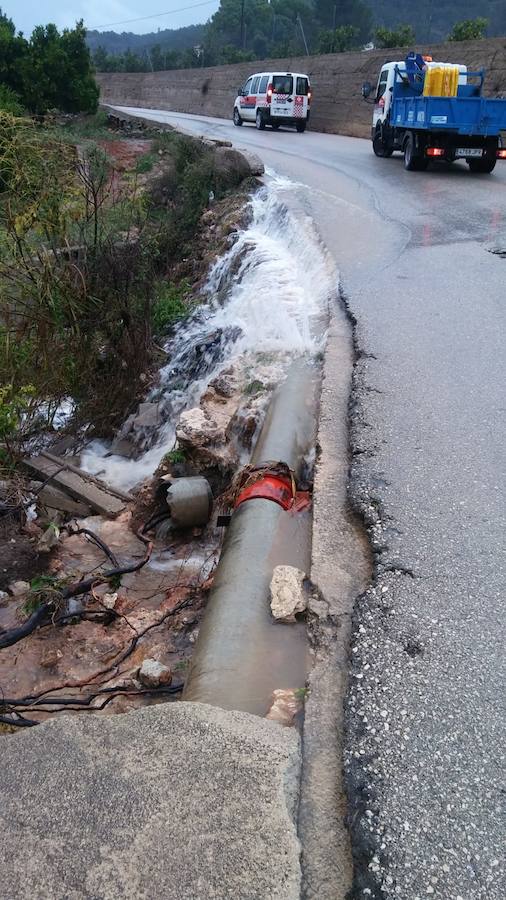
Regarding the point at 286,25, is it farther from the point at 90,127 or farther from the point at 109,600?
the point at 109,600

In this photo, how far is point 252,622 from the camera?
3.20 metres

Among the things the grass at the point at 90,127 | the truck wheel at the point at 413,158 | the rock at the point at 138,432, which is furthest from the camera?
the grass at the point at 90,127

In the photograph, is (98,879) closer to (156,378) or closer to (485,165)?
(156,378)

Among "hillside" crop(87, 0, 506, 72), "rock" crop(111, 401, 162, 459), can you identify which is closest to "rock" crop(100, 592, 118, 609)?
"rock" crop(111, 401, 162, 459)

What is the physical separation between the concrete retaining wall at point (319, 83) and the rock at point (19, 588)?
19.7 meters

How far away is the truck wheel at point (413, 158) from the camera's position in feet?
47.0

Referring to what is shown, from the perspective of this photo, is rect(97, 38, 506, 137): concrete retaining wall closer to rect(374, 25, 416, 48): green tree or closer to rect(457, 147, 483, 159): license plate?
rect(374, 25, 416, 48): green tree

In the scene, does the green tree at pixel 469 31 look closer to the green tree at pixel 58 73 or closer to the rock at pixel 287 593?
the green tree at pixel 58 73

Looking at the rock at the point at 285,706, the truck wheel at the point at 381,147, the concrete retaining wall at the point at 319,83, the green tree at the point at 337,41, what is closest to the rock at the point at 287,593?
the rock at the point at 285,706

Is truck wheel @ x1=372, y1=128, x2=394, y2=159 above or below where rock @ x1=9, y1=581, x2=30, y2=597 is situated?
above

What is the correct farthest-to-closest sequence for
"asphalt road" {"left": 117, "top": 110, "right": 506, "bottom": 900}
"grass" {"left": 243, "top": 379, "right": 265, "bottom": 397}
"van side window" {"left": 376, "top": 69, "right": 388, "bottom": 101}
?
"van side window" {"left": 376, "top": 69, "right": 388, "bottom": 101}, "grass" {"left": 243, "top": 379, "right": 265, "bottom": 397}, "asphalt road" {"left": 117, "top": 110, "right": 506, "bottom": 900}

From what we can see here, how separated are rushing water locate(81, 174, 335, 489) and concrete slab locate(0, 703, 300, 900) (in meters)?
4.43

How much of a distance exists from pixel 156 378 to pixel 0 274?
2212 millimetres

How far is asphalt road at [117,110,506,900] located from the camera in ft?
6.76
